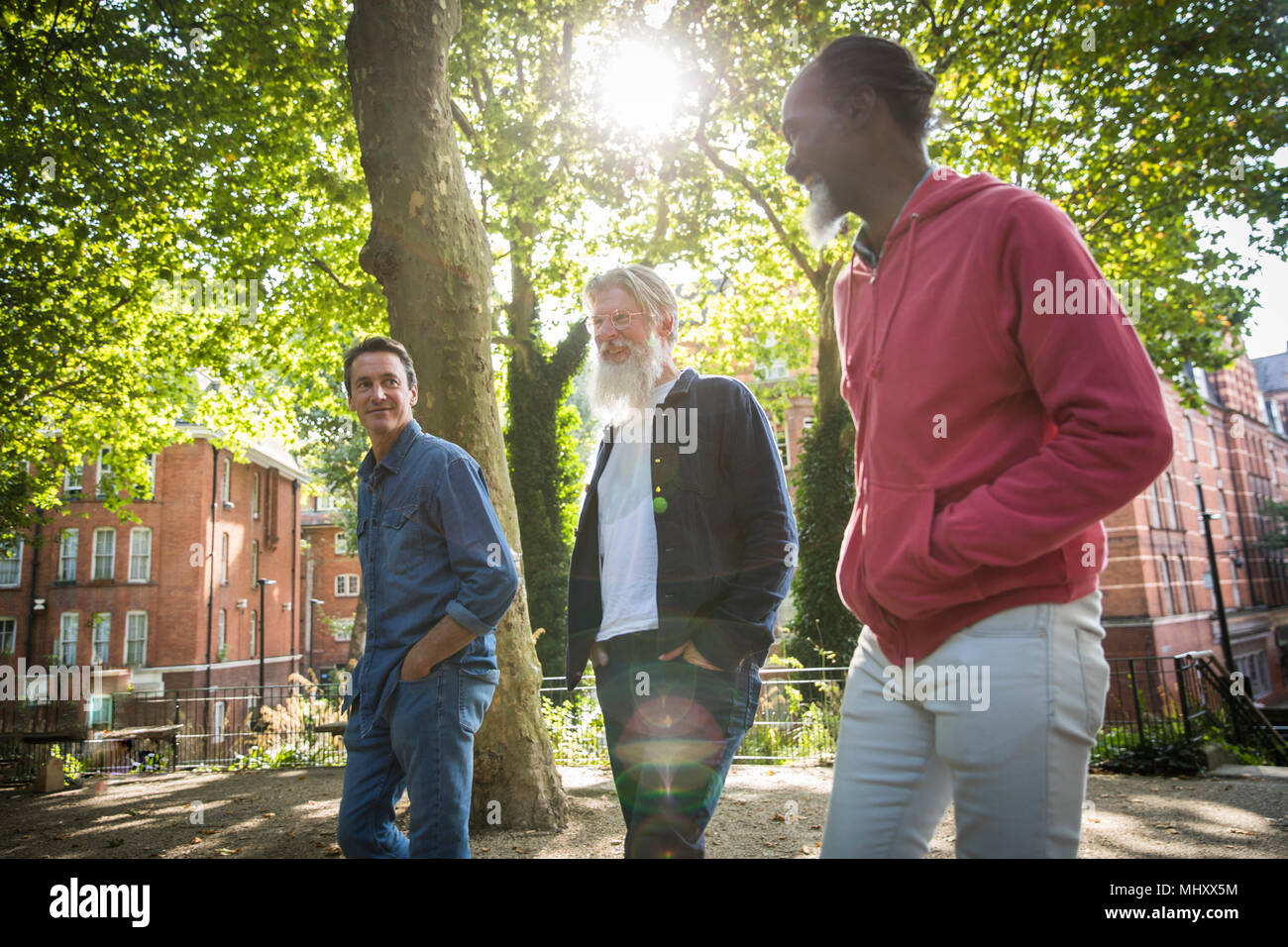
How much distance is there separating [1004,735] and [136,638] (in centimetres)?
3799

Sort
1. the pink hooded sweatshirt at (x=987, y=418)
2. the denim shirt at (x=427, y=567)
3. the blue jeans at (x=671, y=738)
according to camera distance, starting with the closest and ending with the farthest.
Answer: the pink hooded sweatshirt at (x=987, y=418) → the blue jeans at (x=671, y=738) → the denim shirt at (x=427, y=567)

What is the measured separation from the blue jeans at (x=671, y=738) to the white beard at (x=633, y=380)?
894 millimetres

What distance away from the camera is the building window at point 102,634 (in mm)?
32528

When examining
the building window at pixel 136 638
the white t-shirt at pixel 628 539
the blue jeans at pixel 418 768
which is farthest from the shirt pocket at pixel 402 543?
the building window at pixel 136 638

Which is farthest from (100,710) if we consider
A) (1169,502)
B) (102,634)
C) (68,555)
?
(1169,502)

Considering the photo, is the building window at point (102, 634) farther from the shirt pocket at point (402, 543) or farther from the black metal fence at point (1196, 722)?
the shirt pocket at point (402, 543)

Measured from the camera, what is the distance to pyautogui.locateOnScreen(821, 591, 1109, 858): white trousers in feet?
5.12

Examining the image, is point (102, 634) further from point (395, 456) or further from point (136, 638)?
point (395, 456)

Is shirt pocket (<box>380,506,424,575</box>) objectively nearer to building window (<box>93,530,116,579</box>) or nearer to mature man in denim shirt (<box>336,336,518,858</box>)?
mature man in denim shirt (<box>336,336,518,858</box>)

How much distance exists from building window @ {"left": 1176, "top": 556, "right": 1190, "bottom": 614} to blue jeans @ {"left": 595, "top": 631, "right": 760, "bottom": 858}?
1606 inches

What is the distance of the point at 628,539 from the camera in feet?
10.00
